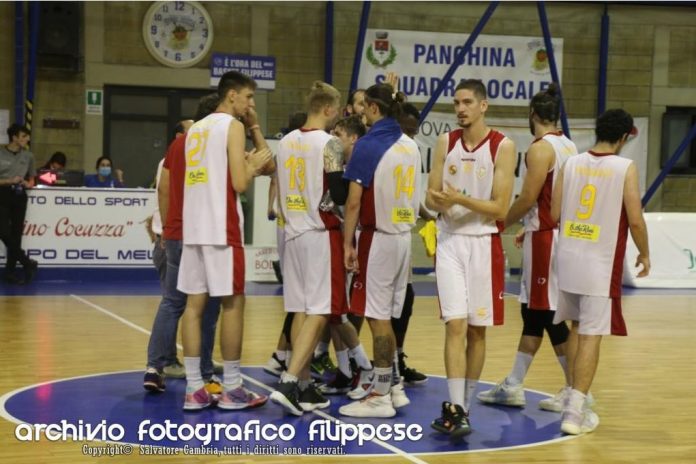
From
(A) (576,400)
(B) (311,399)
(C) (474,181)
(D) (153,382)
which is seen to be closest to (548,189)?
(C) (474,181)

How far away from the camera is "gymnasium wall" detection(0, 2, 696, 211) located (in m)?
18.2

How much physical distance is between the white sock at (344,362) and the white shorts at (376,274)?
0.79m

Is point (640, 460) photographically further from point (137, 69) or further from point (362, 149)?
point (137, 69)

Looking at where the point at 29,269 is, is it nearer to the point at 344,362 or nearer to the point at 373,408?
the point at 344,362

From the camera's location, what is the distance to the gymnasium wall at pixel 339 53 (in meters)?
18.2

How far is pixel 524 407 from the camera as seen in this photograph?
668 centimetres

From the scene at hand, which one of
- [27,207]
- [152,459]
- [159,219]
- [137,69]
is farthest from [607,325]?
[137,69]

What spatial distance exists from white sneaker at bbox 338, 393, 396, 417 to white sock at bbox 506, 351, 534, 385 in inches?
35.4

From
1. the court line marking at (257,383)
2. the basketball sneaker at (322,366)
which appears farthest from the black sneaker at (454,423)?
the basketball sneaker at (322,366)

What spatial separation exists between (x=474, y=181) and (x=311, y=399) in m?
1.65

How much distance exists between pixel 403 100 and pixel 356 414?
194 centimetres

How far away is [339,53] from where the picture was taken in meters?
19.6

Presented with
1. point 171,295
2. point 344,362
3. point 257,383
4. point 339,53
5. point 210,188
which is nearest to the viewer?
point 210,188

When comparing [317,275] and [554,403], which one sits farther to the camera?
[554,403]
